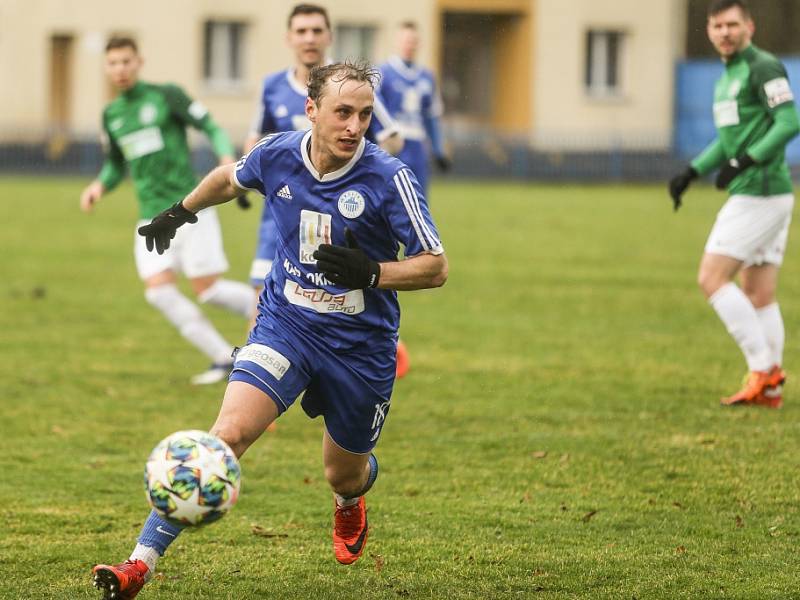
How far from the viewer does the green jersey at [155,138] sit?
9516 millimetres

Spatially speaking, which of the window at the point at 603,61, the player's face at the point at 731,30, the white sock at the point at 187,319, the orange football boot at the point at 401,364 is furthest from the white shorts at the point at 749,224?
the window at the point at 603,61

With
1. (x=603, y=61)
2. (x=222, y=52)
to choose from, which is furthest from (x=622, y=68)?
(x=222, y=52)

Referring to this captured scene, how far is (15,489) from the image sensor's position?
656cm

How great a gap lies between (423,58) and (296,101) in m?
30.8

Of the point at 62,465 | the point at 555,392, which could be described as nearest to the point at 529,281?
the point at 555,392

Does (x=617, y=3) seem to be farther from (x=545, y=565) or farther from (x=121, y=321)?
(x=545, y=565)

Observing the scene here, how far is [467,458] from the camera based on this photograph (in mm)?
7293

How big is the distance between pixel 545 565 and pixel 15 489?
270 centimetres

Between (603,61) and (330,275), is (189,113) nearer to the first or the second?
(330,275)

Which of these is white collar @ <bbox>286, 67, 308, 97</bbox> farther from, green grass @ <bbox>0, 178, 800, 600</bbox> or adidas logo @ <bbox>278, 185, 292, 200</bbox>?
adidas logo @ <bbox>278, 185, 292, 200</bbox>

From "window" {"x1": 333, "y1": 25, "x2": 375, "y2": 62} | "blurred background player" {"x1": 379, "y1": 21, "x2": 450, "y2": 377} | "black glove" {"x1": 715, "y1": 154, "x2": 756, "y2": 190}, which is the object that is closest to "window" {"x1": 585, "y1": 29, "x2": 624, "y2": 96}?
"window" {"x1": 333, "y1": 25, "x2": 375, "y2": 62}

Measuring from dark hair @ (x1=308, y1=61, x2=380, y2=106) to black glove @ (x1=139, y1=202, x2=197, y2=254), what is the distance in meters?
0.83

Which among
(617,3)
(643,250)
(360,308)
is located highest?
(617,3)

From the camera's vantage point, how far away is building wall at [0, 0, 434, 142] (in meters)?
35.6
